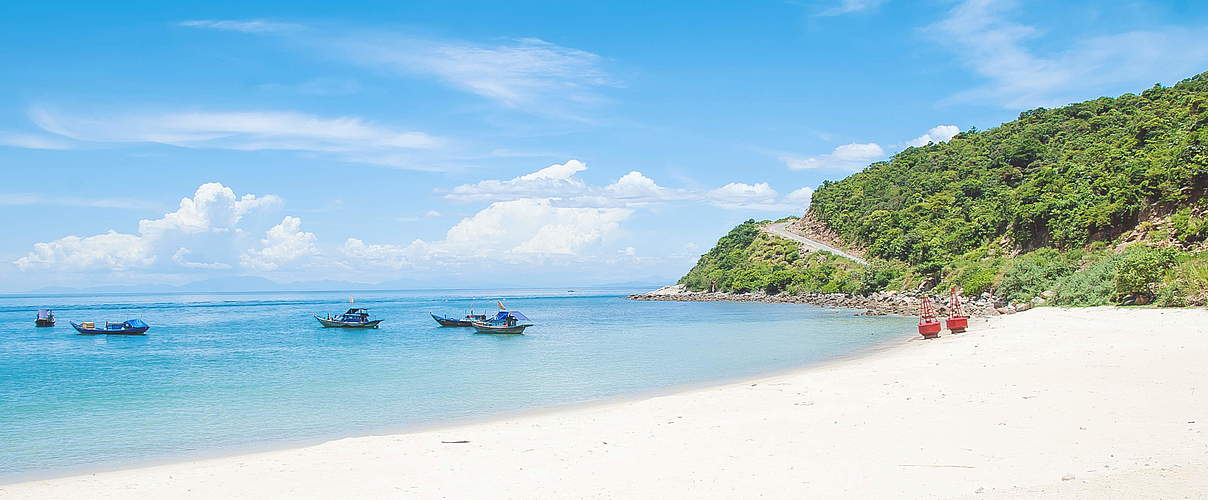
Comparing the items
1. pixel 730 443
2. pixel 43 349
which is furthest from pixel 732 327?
pixel 43 349

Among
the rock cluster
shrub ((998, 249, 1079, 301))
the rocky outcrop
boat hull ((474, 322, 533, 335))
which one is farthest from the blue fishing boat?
the rocky outcrop

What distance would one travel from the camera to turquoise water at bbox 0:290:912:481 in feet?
50.1

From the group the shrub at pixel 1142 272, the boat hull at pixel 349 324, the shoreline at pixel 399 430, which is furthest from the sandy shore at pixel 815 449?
the boat hull at pixel 349 324

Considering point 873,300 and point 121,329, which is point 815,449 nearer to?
point 121,329

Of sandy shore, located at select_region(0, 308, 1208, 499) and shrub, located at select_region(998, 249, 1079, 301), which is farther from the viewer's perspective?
shrub, located at select_region(998, 249, 1079, 301)

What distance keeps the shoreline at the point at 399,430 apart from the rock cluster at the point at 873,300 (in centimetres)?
2739

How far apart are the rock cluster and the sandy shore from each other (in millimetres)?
30445

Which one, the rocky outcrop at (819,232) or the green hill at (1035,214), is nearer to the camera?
the green hill at (1035,214)

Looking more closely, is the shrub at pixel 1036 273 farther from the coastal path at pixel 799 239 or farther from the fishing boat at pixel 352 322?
the fishing boat at pixel 352 322

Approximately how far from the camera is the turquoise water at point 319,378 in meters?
15.3

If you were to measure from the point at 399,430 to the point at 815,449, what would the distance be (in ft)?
28.7

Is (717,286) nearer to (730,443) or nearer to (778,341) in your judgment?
(778,341)

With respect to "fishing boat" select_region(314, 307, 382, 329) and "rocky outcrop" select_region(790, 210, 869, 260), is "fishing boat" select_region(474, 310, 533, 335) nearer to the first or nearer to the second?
"fishing boat" select_region(314, 307, 382, 329)

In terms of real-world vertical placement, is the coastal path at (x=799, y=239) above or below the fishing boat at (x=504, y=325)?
above
